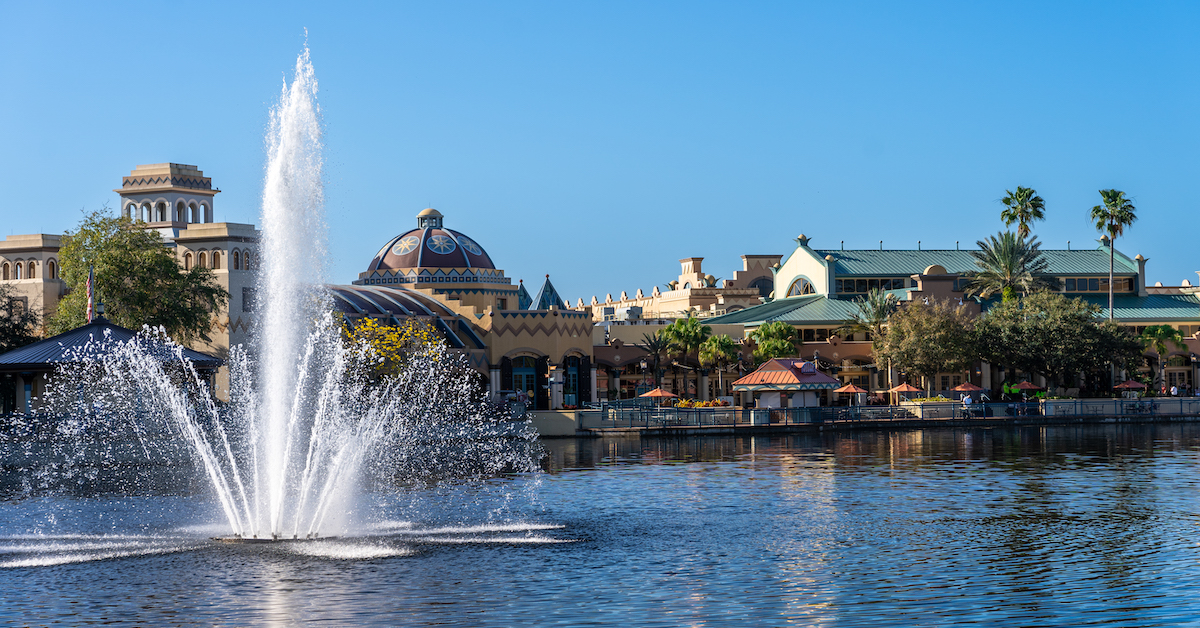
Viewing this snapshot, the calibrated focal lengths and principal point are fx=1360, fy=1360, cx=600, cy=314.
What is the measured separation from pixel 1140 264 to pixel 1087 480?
6662 centimetres

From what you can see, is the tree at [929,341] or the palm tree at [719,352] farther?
the palm tree at [719,352]

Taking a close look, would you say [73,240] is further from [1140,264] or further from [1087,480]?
[1140,264]

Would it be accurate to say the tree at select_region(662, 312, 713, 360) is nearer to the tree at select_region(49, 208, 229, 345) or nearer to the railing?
the railing

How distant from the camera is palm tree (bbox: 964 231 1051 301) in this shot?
306ft

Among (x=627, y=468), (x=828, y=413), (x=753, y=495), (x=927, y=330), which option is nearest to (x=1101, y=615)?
(x=753, y=495)

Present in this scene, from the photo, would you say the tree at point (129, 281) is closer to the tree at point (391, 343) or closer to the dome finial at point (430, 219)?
the tree at point (391, 343)

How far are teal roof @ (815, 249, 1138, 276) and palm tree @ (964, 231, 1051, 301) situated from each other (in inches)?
276

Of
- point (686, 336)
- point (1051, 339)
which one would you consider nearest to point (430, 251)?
point (686, 336)

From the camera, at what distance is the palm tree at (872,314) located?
88.5m

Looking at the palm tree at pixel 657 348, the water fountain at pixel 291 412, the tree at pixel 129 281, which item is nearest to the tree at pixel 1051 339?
the palm tree at pixel 657 348

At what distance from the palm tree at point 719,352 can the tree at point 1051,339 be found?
15.4m

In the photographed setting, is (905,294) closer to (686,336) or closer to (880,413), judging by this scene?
(686,336)

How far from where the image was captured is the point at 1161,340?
90.6 m

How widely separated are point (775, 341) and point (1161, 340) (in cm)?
2616
